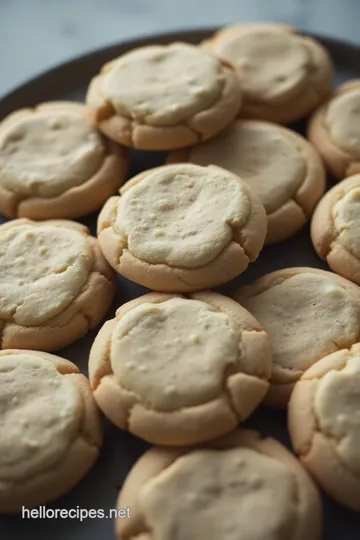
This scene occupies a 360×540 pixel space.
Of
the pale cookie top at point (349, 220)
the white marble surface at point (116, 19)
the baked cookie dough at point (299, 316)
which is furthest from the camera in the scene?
the white marble surface at point (116, 19)

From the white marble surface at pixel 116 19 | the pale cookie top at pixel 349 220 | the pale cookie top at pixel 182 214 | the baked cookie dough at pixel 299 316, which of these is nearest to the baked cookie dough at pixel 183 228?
the pale cookie top at pixel 182 214

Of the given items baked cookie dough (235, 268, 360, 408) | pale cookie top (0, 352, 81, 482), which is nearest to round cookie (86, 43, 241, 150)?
baked cookie dough (235, 268, 360, 408)

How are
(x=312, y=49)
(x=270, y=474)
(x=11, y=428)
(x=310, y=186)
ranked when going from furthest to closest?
(x=312, y=49) → (x=310, y=186) → (x=11, y=428) → (x=270, y=474)

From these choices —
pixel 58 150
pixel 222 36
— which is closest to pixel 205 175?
pixel 58 150

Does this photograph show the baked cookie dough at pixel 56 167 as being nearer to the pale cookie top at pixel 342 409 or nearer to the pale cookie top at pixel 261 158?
the pale cookie top at pixel 261 158

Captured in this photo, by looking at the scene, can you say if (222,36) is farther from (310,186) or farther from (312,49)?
(310,186)

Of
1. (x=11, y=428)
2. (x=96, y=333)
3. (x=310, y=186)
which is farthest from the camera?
(x=310, y=186)

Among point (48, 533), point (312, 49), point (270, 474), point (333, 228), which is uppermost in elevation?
point (312, 49)

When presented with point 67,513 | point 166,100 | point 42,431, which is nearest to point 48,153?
point 166,100
